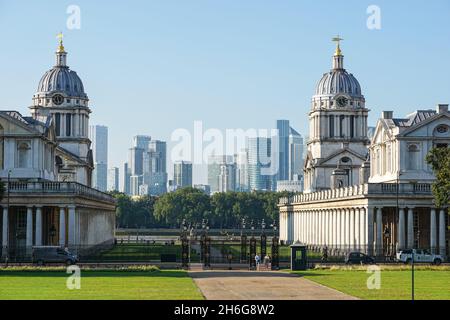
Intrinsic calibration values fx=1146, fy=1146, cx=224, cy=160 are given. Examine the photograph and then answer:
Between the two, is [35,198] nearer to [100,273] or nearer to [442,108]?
[100,273]

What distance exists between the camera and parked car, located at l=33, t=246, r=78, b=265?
91.7 meters

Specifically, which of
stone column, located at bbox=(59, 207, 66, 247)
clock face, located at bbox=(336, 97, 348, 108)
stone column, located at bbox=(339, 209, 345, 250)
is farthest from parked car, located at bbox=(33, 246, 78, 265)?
clock face, located at bbox=(336, 97, 348, 108)

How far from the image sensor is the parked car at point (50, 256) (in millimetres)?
91688

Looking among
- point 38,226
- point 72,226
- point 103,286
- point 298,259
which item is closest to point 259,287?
point 103,286

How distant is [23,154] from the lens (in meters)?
113

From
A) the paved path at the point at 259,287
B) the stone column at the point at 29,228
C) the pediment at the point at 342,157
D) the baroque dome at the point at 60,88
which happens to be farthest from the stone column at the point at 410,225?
the baroque dome at the point at 60,88

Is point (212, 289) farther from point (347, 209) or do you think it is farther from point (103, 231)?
point (103, 231)

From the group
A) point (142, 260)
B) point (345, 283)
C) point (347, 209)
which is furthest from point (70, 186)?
point (345, 283)

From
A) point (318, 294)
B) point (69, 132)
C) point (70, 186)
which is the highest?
point (69, 132)

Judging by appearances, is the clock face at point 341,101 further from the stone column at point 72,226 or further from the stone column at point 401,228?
the stone column at point 72,226

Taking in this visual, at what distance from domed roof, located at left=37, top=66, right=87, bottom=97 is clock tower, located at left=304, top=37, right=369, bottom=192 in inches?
1408

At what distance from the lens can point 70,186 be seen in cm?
10756

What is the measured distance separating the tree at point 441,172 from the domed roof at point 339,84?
250 ft
